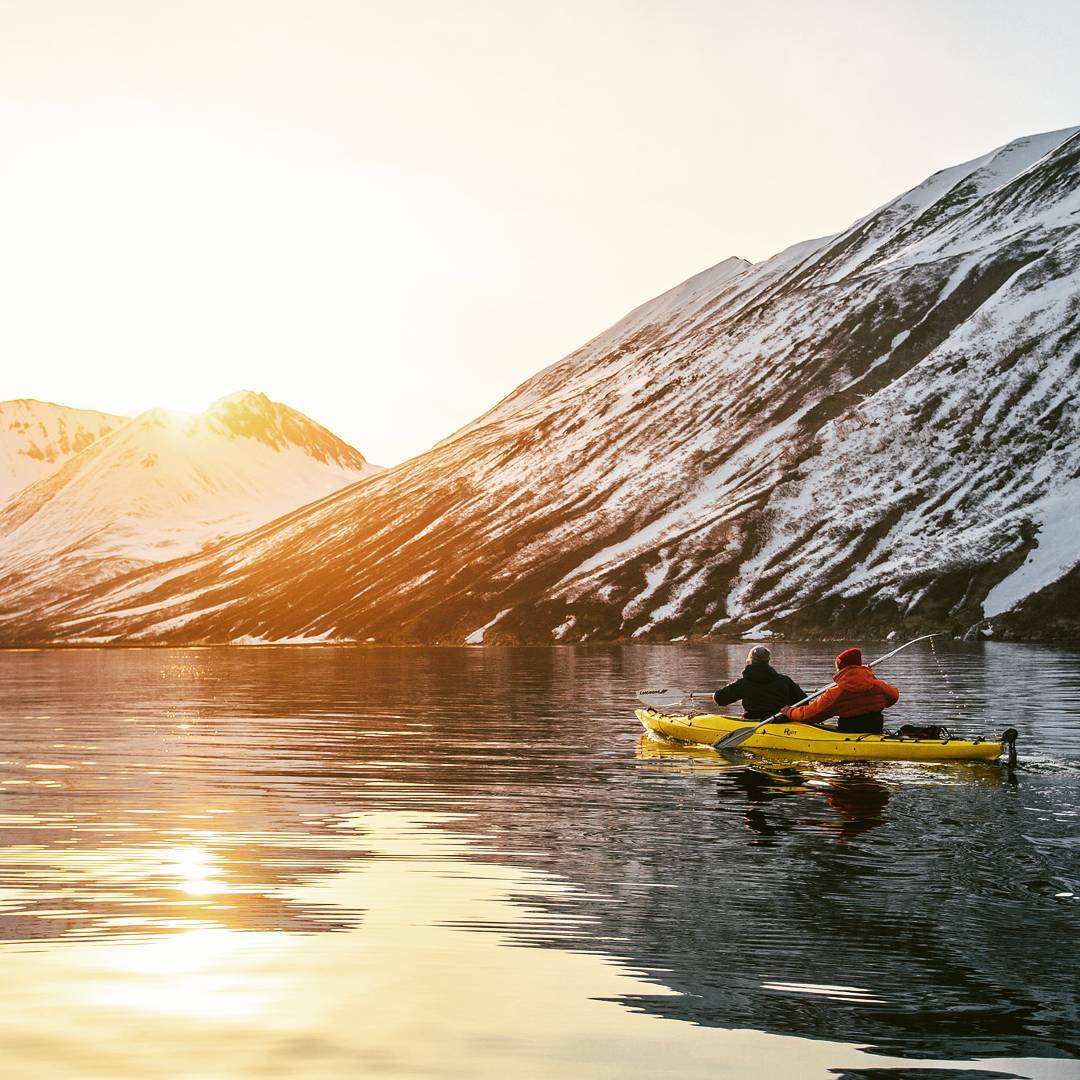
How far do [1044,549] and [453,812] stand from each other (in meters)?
146

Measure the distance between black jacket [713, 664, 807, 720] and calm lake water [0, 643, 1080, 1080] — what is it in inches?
70.3

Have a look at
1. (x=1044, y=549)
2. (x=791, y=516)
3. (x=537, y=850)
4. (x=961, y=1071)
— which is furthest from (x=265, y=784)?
(x=791, y=516)

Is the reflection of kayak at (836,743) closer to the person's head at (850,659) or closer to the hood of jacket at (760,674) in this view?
the hood of jacket at (760,674)

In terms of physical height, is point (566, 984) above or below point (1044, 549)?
below

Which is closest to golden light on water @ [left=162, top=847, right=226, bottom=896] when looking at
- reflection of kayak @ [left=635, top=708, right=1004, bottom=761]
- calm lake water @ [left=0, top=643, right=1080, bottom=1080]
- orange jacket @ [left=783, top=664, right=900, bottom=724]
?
calm lake water @ [left=0, top=643, right=1080, bottom=1080]

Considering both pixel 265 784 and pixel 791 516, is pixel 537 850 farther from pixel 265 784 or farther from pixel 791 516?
pixel 791 516

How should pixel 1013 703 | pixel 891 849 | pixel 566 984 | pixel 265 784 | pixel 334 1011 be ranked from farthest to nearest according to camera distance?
pixel 1013 703, pixel 265 784, pixel 891 849, pixel 566 984, pixel 334 1011

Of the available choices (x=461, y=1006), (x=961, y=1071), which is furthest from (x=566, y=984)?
(x=961, y=1071)

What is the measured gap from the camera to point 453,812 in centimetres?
2394

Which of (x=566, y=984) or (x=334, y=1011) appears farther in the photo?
(x=566, y=984)

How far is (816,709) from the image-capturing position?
31750 millimetres

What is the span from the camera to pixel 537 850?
20.0 metres

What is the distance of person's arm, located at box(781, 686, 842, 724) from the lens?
31.5 m

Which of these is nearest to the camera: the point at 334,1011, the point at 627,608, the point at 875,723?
the point at 334,1011
